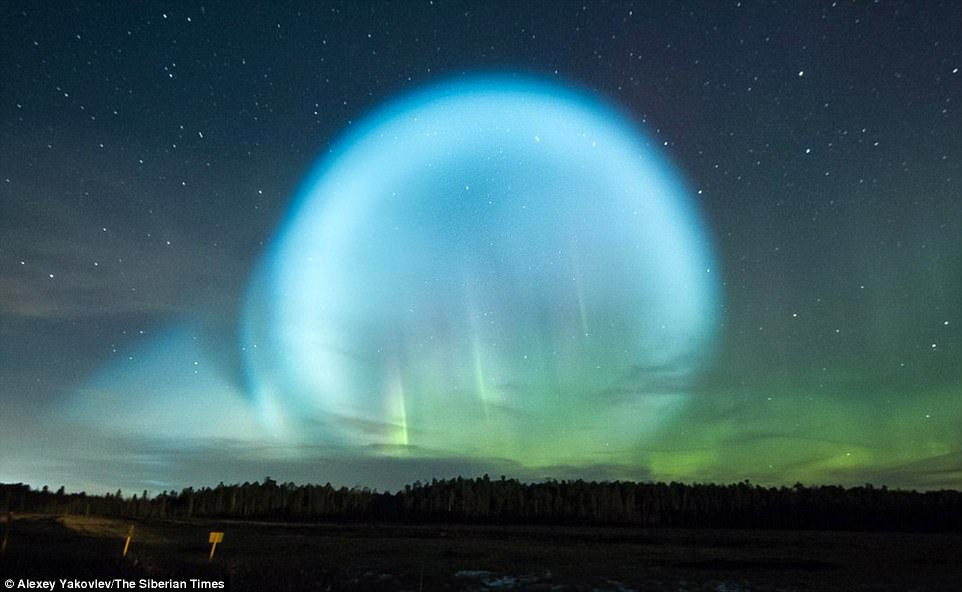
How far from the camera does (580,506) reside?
172750mm

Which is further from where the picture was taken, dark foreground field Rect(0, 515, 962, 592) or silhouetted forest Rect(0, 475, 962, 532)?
silhouetted forest Rect(0, 475, 962, 532)

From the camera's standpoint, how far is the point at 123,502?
558ft

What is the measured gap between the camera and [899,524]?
149000mm

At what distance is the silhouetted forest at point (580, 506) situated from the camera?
155000mm

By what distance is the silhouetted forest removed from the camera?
509 ft

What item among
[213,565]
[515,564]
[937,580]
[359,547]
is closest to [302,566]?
[213,565]

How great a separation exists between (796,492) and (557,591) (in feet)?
582

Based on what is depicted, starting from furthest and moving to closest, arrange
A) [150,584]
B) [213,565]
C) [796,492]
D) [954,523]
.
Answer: [796,492], [954,523], [213,565], [150,584]

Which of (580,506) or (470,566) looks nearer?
(470,566)

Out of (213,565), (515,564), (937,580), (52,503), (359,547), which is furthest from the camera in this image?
(52,503)

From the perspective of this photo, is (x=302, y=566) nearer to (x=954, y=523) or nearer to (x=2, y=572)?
(x=2, y=572)

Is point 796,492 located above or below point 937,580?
above

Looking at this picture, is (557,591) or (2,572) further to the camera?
(557,591)

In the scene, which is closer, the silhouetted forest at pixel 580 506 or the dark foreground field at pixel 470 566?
the dark foreground field at pixel 470 566
